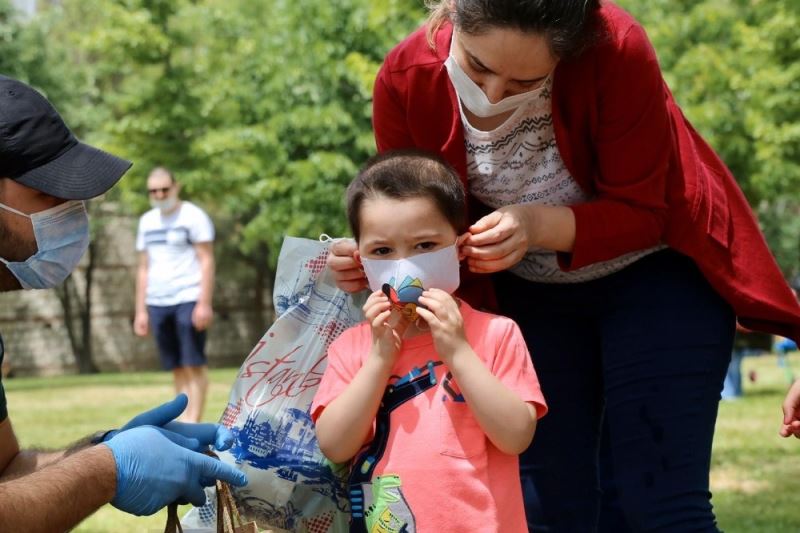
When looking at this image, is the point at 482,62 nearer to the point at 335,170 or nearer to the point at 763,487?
the point at 763,487

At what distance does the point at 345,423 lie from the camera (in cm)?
271

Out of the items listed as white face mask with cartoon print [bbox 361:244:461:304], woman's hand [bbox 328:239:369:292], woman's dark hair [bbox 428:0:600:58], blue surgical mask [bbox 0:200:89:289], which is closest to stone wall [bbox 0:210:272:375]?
blue surgical mask [bbox 0:200:89:289]

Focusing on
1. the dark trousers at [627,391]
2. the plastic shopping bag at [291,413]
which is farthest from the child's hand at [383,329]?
the dark trousers at [627,391]

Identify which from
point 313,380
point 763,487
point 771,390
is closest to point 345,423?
point 313,380

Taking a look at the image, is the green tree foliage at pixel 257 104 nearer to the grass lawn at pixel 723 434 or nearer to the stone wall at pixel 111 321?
the stone wall at pixel 111 321

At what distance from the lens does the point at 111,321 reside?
95.5ft

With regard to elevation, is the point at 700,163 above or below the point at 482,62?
below

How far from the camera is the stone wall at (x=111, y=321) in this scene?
90.0 ft

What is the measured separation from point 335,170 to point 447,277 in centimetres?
2032

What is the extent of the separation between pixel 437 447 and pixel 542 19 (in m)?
1.01

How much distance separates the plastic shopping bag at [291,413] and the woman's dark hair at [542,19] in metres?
0.90

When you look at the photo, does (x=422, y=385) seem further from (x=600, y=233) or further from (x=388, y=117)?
(x=388, y=117)

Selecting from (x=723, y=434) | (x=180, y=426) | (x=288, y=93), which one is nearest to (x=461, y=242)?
(x=180, y=426)

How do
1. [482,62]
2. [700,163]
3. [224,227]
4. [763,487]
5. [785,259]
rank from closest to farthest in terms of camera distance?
1. [482,62]
2. [700,163]
3. [763,487]
4. [785,259]
5. [224,227]
